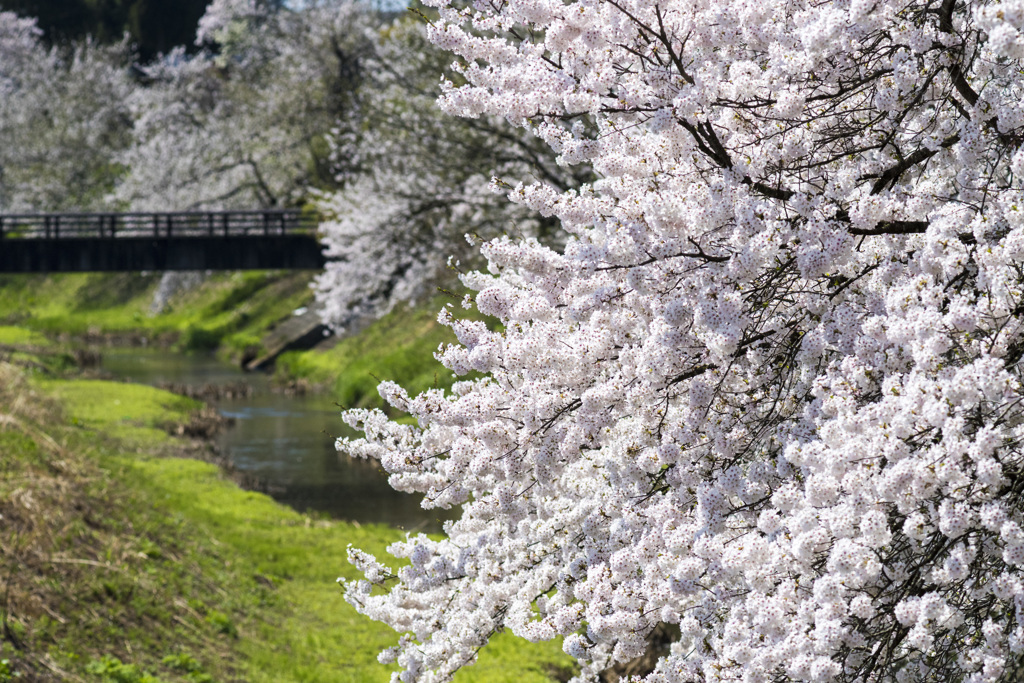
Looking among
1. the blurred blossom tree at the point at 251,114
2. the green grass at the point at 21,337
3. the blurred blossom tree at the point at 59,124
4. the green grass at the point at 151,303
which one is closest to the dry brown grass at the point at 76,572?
the blurred blossom tree at the point at 251,114

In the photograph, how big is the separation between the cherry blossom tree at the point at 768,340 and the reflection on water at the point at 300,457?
8346 millimetres

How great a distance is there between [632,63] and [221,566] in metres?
10.3

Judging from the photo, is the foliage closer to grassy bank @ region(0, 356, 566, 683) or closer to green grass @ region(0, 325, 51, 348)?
green grass @ region(0, 325, 51, 348)

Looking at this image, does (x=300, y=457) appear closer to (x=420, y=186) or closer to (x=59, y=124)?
(x=420, y=186)

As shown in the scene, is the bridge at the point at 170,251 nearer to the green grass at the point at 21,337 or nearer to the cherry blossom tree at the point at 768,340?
the green grass at the point at 21,337

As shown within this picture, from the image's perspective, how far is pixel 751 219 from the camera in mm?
4145

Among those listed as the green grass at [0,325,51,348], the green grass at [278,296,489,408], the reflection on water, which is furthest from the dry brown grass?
the green grass at [0,325,51,348]

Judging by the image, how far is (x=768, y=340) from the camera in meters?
4.55

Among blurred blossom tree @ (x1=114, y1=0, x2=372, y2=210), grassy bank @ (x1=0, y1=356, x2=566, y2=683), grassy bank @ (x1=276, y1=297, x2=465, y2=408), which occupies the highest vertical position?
blurred blossom tree @ (x1=114, y1=0, x2=372, y2=210)

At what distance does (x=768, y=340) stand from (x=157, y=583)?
8.92 metres

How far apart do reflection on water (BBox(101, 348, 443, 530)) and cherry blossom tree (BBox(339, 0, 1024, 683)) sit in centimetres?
835

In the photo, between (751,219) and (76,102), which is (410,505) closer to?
(751,219)

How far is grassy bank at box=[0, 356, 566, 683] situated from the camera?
9.85m

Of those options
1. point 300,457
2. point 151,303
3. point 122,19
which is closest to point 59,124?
point 151,303
